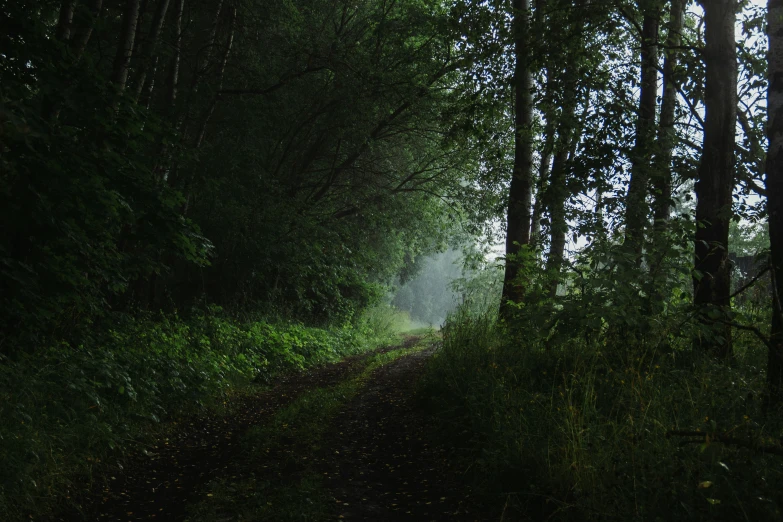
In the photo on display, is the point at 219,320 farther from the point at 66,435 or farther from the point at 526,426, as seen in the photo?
the point at 526,426

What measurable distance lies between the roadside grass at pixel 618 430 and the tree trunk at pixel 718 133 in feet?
3.11

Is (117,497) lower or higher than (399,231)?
lower

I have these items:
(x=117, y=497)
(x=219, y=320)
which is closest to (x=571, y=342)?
(x=117, y=497)

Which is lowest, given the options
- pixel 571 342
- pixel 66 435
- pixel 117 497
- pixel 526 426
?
pixel 117 497

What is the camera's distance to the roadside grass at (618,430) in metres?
3.41

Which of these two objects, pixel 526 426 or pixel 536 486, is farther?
pixel 526 426

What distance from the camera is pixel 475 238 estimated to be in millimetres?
22562

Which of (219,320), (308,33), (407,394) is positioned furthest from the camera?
(308,33)

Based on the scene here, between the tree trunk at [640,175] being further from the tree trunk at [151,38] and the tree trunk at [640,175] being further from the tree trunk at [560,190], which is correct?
the tree trunk at [151,38]

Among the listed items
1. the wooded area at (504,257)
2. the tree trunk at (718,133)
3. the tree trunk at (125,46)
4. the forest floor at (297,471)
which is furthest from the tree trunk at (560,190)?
the tree trunk at (125,46)

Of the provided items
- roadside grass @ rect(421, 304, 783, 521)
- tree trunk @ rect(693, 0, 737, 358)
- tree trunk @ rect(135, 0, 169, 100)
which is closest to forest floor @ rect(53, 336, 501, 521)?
roadside grass @ rect(421, 304, 783, 521)

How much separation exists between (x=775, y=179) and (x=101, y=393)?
23.6 feet

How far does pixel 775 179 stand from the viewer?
4.80 metres

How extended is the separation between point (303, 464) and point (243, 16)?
37.2 feet
